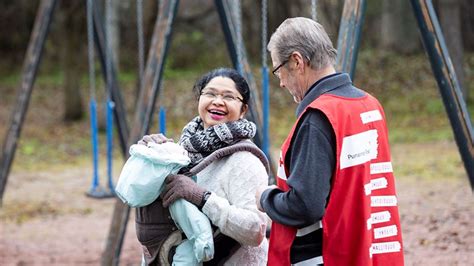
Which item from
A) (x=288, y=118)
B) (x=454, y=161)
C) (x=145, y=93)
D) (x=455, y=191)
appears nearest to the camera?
(x=145, y=93)

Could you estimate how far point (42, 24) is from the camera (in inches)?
291

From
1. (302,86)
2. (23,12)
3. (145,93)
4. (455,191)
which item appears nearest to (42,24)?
(145,93)

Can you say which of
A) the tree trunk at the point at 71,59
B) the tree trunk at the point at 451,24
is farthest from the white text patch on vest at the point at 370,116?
the tree trunk at the point at 71,59

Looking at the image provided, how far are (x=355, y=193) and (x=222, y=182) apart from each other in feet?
1.76

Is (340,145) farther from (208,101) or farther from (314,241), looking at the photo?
(208,101)

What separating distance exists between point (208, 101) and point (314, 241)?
2.23ft

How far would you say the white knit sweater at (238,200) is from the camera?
8.92ft

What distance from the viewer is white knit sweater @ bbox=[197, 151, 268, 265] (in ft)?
8.92

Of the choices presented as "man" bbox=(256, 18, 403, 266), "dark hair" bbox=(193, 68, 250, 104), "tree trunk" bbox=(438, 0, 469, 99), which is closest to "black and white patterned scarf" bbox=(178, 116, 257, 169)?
"dark hair" bbox=(193, 68, 250, 104)

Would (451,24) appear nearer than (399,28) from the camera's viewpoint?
Yes

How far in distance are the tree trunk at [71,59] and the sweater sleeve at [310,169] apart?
14.3m

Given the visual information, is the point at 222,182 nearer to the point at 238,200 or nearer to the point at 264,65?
the point at 238,200

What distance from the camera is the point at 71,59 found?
55.5 ft

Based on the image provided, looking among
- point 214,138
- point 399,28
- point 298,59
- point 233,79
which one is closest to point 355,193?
point 298,59
